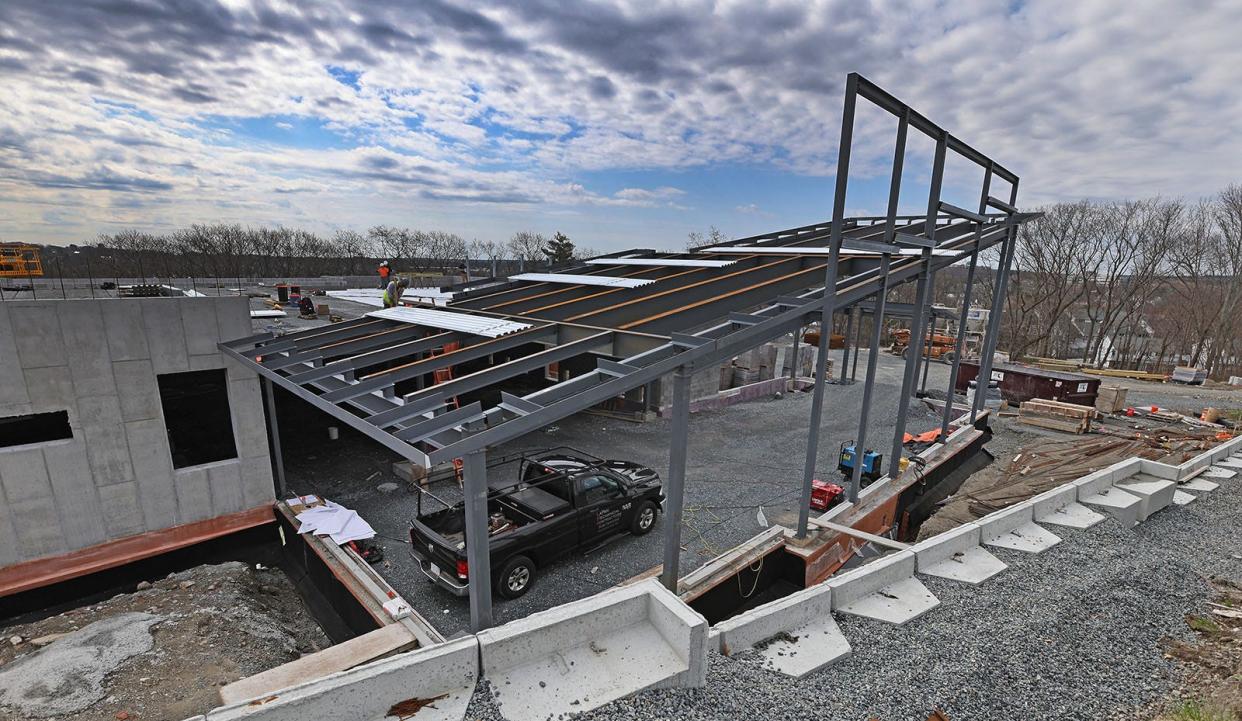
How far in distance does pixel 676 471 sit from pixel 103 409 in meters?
8.87

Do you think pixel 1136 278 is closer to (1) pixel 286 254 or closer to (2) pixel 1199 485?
(2) pixel 1199 485

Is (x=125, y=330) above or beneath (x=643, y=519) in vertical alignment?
above

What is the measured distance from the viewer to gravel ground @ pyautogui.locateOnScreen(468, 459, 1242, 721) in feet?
12.6

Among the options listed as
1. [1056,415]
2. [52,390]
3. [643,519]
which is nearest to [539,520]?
[643,519]

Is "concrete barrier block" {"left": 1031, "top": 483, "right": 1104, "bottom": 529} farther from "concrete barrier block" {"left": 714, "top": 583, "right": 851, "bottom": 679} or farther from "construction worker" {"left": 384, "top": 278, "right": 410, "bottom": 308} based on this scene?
"construction worker" {"left": 384, "top": 278, "right": 410, "bottom": 308}

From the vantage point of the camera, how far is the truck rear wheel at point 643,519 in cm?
888

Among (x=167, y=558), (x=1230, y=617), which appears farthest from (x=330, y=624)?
(x=1230, y=617)

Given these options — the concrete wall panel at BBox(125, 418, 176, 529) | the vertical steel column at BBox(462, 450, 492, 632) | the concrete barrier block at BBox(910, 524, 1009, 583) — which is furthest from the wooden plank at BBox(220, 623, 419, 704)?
the concrete barrier block at BBox(910, 524, 1009, 583)

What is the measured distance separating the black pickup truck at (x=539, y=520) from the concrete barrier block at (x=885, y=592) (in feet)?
13.1

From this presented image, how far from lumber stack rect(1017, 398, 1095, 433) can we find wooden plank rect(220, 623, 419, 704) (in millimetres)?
19504

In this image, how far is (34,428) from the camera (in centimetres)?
782

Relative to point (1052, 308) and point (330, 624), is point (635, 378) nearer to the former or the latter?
point (330, 624)

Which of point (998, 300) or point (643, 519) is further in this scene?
point (998, 300)

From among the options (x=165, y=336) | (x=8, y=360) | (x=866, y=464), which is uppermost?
(x=165, y=336)
